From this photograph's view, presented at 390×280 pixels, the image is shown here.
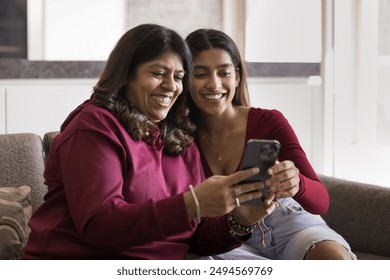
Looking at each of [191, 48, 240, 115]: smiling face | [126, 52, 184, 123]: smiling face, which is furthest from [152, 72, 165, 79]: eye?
[191, 48, 240, 115]: smiling face

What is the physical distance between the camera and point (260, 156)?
1.26 metres

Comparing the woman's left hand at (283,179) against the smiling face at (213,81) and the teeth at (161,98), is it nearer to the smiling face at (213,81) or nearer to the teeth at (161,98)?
the teeth at (161,98)

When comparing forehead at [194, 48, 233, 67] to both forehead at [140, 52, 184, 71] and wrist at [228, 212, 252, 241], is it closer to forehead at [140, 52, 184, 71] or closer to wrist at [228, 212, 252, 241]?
forehead at [140, 52, 184, 71]

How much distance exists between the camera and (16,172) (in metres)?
1.83

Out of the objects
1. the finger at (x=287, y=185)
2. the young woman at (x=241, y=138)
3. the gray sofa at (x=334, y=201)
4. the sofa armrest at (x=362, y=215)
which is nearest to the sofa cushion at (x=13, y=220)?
the gray sofa at (x=334, y=201)

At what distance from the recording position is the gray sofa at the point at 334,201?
174 cm

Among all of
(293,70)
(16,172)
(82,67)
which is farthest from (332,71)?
(16,172)

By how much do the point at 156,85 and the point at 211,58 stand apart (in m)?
0.44

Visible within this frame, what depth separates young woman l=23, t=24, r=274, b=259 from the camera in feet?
3.99

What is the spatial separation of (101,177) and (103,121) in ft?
0.39

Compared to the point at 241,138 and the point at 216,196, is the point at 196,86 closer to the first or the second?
the point at 241,138

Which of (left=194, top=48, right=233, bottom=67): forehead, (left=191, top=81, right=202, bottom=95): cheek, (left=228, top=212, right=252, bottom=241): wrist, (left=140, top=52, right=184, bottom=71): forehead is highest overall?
(left=194, top=48, right=233, bottom=67): forehead

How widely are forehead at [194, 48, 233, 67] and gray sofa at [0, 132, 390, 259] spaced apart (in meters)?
0.48

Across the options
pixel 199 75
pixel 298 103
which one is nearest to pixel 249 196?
pixel 199 75
